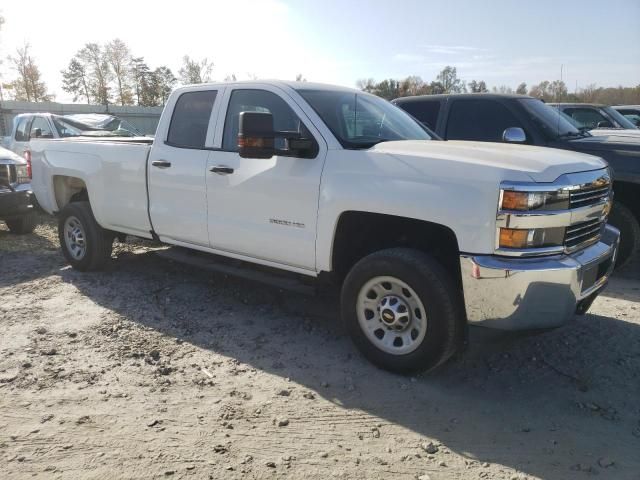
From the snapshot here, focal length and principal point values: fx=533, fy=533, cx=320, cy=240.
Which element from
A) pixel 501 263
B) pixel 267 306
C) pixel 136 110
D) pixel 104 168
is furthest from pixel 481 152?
pixel 136 110

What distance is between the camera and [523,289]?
3.04 metres

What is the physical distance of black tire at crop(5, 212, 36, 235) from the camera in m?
8.09

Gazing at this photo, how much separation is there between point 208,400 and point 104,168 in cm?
312

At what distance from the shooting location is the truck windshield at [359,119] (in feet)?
13.1

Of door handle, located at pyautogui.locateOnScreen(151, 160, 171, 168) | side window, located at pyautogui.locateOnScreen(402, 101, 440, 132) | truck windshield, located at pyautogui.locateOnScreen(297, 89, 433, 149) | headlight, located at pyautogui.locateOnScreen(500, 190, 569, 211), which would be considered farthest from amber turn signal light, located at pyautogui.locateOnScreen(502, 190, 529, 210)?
side window, located at pyautogui.locateOnScreen(402, 101, 440, 132)

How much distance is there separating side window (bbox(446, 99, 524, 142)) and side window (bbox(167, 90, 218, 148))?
136 inches

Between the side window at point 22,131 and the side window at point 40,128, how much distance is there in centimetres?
31

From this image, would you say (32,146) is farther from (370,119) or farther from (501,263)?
(501,263)

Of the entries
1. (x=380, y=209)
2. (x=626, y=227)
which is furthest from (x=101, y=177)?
(x=626, y=227)

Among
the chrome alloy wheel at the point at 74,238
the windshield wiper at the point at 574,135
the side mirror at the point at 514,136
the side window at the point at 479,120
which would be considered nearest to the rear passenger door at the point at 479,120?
the side window at the point at 479,120

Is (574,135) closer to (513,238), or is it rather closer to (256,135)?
(513,238)

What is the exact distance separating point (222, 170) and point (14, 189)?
15.7 ft

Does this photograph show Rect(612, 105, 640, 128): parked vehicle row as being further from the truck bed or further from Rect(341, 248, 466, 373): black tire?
Rect(341, 248, 466, 373): black tire

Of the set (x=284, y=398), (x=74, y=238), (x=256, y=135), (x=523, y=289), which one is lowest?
(x=284, y=398)
